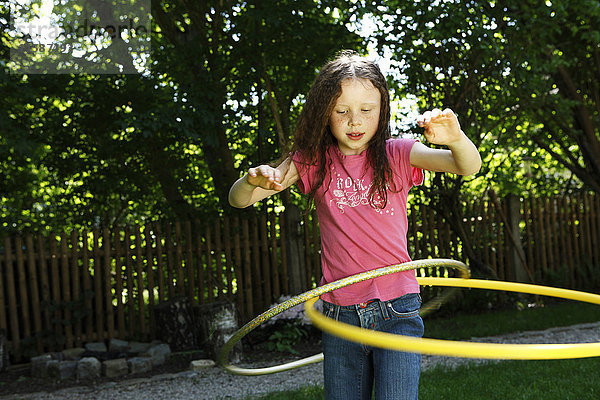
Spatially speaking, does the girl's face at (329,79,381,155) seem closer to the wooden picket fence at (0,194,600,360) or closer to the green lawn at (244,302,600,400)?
the green lawn at (244,302,600,400)

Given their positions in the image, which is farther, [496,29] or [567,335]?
[496,29]

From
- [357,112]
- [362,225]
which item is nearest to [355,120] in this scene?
[357,112]

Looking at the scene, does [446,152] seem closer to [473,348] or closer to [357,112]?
[357,112]

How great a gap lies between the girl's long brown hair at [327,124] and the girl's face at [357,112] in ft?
0.09

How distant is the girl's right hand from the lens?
2389 mm

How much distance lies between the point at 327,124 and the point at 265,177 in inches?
18.0

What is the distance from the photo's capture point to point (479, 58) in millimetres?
7652

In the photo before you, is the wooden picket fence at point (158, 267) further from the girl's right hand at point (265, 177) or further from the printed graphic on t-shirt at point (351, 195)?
the girl's right hand at point (265, 177)

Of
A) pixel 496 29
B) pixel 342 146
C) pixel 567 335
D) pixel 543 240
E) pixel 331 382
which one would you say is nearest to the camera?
pixel 331 382

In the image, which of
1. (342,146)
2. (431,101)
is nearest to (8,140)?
(342,146)

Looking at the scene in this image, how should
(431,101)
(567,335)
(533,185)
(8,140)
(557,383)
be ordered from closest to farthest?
1. (557,383)
2. (8,140)
3. (567,335)
4. (431,101)
5. (533,185)

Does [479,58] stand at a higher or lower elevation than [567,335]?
higher

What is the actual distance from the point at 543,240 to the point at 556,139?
5.89 feet

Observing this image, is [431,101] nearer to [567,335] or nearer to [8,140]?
[567,335]
